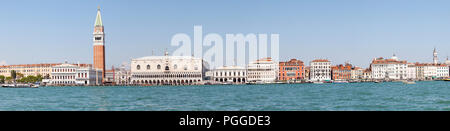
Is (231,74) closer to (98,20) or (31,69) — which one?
(98,20)

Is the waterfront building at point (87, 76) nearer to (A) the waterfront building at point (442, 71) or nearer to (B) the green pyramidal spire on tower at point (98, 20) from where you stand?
(B) the green pyramidal spire on tower at point (98, 20)

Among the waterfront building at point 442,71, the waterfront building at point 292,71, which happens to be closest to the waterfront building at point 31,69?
the waterfront building at point 292,71

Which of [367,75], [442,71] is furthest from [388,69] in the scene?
[442,71]

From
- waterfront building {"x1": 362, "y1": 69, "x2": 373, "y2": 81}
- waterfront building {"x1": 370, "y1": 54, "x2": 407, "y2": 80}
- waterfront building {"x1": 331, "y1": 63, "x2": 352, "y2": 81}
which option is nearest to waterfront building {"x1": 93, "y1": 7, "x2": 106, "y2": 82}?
→ waterfront building {"x1": 331, "y1": 63, "x2": 352, "y2": 81}

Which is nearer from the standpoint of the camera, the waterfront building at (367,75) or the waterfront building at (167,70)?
the waterfront building at (167,70)

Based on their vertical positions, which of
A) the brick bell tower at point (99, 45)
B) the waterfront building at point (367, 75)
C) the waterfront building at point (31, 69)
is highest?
the brick bell tower at point (99, 45)

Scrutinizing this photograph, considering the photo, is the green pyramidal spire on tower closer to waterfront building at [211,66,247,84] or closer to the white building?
the white building
